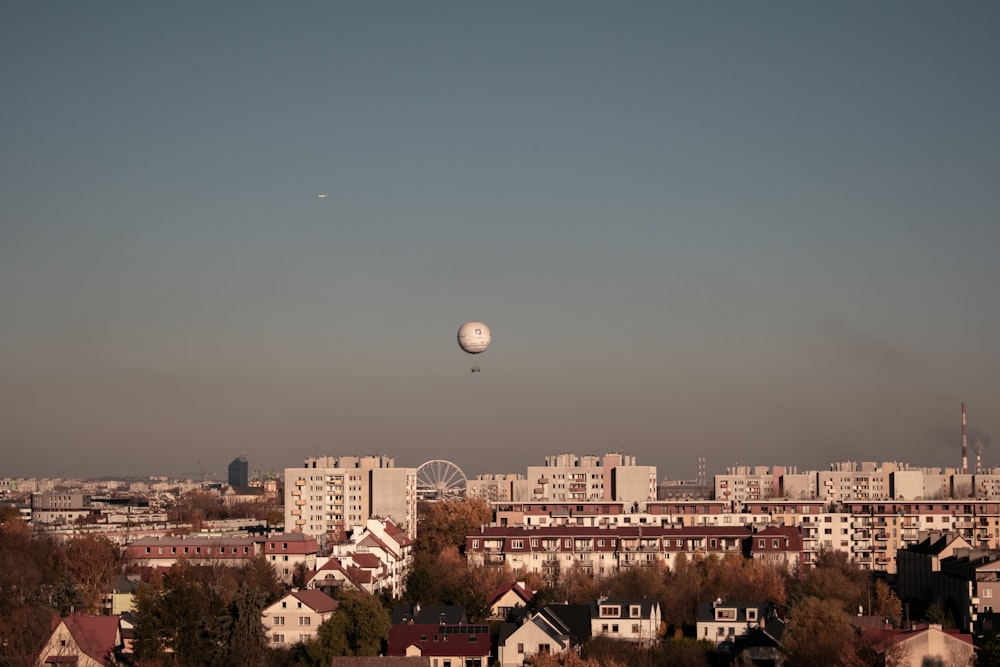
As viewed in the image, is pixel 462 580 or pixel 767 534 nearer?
pixel 462 580

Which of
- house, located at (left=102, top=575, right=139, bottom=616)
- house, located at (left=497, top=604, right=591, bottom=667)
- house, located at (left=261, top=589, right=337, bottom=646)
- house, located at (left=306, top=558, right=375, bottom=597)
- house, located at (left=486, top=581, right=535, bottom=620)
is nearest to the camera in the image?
house, located at (left=497, top=604, right=591, bottom=667)

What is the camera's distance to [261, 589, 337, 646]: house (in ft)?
146

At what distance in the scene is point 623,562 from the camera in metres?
59.2

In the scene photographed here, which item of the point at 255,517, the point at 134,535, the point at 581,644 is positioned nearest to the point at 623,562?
the point at 581,644

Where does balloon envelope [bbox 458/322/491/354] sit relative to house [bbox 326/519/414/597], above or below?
above

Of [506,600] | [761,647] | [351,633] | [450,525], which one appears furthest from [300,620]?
[450,525]

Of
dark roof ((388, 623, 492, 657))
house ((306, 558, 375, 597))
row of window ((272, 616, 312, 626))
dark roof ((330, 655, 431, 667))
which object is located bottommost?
dark roof ((330, 655, 431, 667))

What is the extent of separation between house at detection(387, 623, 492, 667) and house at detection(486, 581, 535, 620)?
4.77 metres

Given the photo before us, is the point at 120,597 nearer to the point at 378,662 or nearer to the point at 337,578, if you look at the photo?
the point at 337,578

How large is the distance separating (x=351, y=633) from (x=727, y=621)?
11.4 metres

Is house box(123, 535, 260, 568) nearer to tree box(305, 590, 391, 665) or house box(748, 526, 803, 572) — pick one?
tree box(305, 590, 391, 665)

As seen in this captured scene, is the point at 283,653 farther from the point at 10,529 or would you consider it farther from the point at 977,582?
the point at 10,529

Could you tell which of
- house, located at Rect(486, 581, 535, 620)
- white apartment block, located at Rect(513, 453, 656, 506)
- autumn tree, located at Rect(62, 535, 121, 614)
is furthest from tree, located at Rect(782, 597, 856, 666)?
white apartment block, located at Rect(513, 453, 656, 506)

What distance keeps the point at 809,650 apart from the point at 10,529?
52795 millimetres
